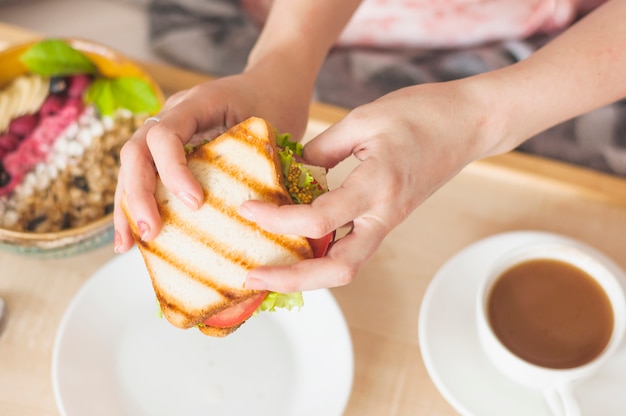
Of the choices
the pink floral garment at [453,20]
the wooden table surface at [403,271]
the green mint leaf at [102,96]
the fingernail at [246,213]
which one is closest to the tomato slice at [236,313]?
the fingernail at [246,213]

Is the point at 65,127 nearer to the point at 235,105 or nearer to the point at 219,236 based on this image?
the point at 235,105

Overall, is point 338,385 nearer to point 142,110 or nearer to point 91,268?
point 91,268

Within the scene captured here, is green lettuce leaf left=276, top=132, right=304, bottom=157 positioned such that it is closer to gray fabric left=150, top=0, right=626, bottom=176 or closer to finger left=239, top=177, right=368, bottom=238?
finger left=239, top=177, right=368, bottom=238

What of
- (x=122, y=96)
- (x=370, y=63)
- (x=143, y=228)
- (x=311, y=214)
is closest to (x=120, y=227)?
(x=143, y=228)

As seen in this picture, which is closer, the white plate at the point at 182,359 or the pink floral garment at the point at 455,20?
the white plate at the point at 182,359

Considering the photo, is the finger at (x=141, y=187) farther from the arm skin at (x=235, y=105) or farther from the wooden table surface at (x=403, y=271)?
the wooden table surface at (x=403, y=271)

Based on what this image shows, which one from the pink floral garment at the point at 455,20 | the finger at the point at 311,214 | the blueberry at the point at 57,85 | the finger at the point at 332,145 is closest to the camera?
the finger at the point at 311,214
